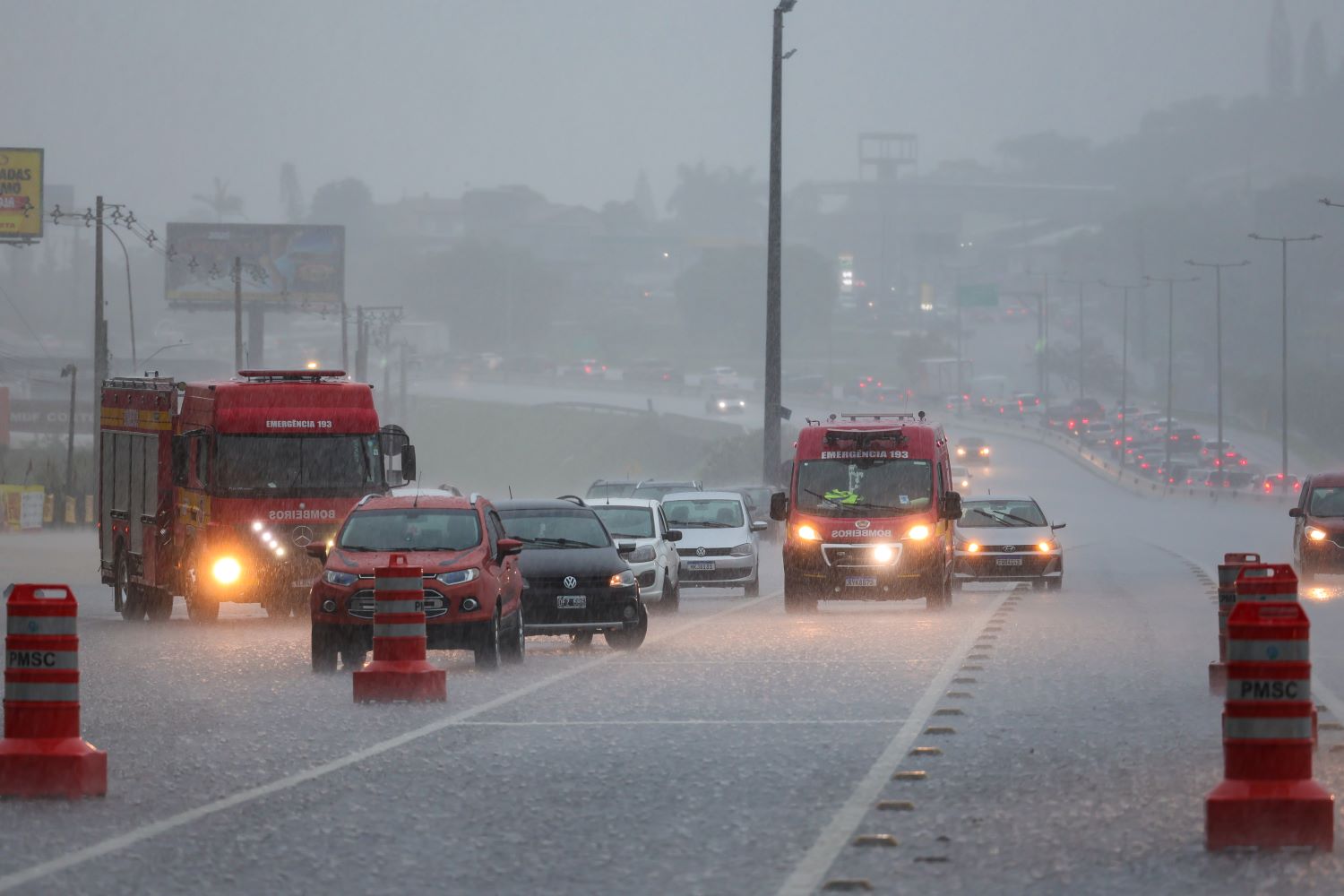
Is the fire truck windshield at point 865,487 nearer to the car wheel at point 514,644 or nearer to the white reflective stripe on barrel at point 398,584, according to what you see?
the car wheel at point 514,644

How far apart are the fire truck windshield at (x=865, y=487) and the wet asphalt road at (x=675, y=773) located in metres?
5.92

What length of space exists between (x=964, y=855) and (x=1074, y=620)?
17516 millimetres

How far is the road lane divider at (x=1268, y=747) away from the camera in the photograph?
980 cm

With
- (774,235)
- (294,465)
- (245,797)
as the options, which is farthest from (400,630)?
(774,235)

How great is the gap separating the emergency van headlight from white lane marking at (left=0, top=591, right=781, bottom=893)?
9477mm

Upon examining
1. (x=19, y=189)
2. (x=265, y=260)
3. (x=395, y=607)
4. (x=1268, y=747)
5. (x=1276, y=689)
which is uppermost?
(x=265, y=260)

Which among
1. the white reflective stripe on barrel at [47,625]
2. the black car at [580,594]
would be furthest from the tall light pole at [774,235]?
the white reflective stripe on barrel at [47,625]

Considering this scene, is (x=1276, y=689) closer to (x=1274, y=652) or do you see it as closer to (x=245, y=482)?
(x=1274, y=652)

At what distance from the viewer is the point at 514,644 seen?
21031 millimetres

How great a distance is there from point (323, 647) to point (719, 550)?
15.0 meters

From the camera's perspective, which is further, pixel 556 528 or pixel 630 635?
pixel 556 528

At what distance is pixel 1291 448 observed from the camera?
140750 millimetres

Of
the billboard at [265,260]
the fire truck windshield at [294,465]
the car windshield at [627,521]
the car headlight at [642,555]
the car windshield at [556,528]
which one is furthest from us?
the billboard at [265,260]

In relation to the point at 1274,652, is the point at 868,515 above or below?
above
